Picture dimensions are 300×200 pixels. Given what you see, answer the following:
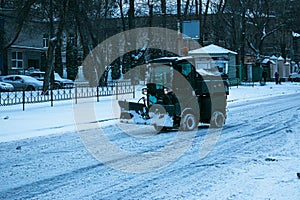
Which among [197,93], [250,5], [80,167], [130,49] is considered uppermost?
[250,5]

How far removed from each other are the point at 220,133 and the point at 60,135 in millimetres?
4373

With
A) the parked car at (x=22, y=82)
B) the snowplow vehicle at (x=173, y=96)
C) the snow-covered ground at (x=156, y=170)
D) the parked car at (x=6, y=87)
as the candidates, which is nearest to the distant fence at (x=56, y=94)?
the snow-covered ground at (x=156, y=170)

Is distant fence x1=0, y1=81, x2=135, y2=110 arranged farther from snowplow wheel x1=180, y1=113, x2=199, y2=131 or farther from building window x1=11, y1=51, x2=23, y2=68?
building window x1=11, y1=51, x2=23, y2=68

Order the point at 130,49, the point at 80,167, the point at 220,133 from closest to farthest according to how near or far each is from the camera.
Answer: the point at 80,167 < the point at 220,133 < the point at 130,49

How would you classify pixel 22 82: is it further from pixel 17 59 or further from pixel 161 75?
pixel 161 75

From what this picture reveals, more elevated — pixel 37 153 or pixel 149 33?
pixel 149 33

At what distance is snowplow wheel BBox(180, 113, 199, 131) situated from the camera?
14.8 meters

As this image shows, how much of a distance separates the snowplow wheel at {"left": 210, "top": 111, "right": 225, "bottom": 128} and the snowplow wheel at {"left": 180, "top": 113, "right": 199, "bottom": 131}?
75 centimetres

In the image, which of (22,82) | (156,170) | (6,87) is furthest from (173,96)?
(22,82)

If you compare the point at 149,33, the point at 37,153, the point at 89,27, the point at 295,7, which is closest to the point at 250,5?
the point at 295,7

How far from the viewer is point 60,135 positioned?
48.8ft

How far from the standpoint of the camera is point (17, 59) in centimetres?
6269

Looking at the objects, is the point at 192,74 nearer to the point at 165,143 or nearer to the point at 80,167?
the point at 165,143

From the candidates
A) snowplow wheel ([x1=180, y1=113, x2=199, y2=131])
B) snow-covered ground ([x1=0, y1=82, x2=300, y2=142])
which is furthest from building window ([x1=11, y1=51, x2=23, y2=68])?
snowplow wheel ([x1=180, y1=113, x2=199, y2=131])
